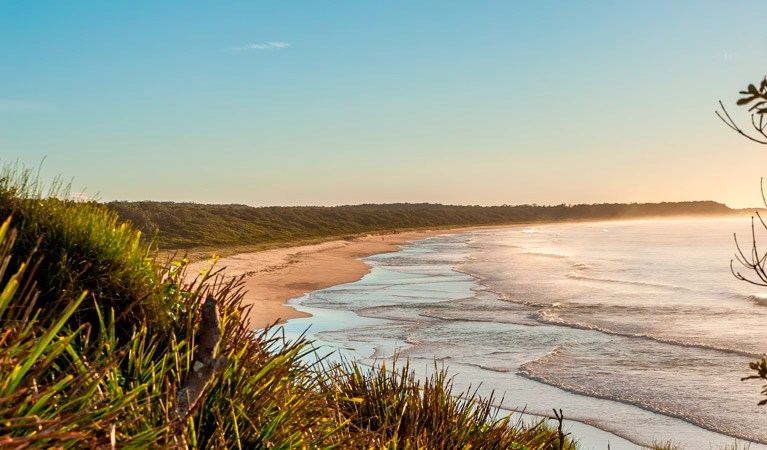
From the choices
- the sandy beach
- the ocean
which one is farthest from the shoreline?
the ocean

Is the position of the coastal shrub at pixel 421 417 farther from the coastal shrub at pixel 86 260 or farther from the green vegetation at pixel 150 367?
the coastal shrub at pixel 86 260

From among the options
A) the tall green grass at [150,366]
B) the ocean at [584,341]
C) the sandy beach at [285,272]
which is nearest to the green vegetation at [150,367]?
the tall green grass at [150,366]

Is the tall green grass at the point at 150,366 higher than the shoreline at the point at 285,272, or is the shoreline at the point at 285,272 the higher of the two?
the tall green grass at the point at 150,366

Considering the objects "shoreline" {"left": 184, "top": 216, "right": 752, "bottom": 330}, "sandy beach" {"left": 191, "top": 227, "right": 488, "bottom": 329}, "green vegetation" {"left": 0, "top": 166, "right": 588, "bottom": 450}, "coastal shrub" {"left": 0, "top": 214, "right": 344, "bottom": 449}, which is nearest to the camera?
"coastal shrub" {"left": 0, "top": 214, "right": 344, "bottom": 449}

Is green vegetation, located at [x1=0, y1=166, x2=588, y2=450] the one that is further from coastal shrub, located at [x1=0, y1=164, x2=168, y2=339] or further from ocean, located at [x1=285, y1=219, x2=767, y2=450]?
ocean, located at [x1=285, y1=219, x2=767, y2=450]

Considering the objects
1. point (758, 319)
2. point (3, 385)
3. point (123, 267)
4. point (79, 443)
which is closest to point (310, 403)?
point (123, 267)

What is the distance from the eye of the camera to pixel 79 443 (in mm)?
2527

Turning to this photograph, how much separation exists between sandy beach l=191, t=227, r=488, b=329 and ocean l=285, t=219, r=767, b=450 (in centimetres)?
109

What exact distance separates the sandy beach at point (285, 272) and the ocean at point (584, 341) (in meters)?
1.09

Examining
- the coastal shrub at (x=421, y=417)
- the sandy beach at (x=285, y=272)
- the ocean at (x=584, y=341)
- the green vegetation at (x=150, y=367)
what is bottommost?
the ocean at (x=584, y=341)

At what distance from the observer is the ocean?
10.9 metres

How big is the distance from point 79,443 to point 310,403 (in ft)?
6.19

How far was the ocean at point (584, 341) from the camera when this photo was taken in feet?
35.7

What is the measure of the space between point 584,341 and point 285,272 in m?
20.8
